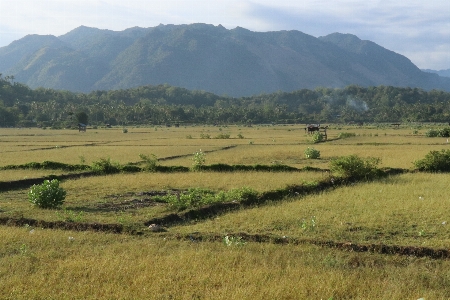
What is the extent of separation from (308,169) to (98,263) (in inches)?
707

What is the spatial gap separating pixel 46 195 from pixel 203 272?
8924mm

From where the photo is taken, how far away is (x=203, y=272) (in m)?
8.66

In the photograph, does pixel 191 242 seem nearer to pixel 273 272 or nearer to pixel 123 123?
pixel 273 272

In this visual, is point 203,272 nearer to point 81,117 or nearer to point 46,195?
point 46,195

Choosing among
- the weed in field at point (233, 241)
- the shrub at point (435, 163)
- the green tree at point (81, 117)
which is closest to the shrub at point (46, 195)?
the weed in field at point (233, 241)

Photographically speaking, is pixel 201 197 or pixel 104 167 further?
pixel 104 167

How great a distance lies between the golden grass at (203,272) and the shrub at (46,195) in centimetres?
449

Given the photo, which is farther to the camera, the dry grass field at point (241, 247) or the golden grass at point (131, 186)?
the golden grass at point (131, 186)

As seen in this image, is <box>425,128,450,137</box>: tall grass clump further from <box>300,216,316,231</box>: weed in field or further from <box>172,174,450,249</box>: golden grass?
<box>300,216,316,231</box>: weed in field

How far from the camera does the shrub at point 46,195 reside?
15.6 meters

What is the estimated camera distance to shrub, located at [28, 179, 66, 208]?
15.6 meters

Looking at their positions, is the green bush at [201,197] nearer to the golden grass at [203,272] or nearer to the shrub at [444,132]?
the golden grass at [203,272]

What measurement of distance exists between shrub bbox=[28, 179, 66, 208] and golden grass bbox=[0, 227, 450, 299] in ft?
14.7

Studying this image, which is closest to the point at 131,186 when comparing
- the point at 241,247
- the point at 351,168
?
the point at 351,168
